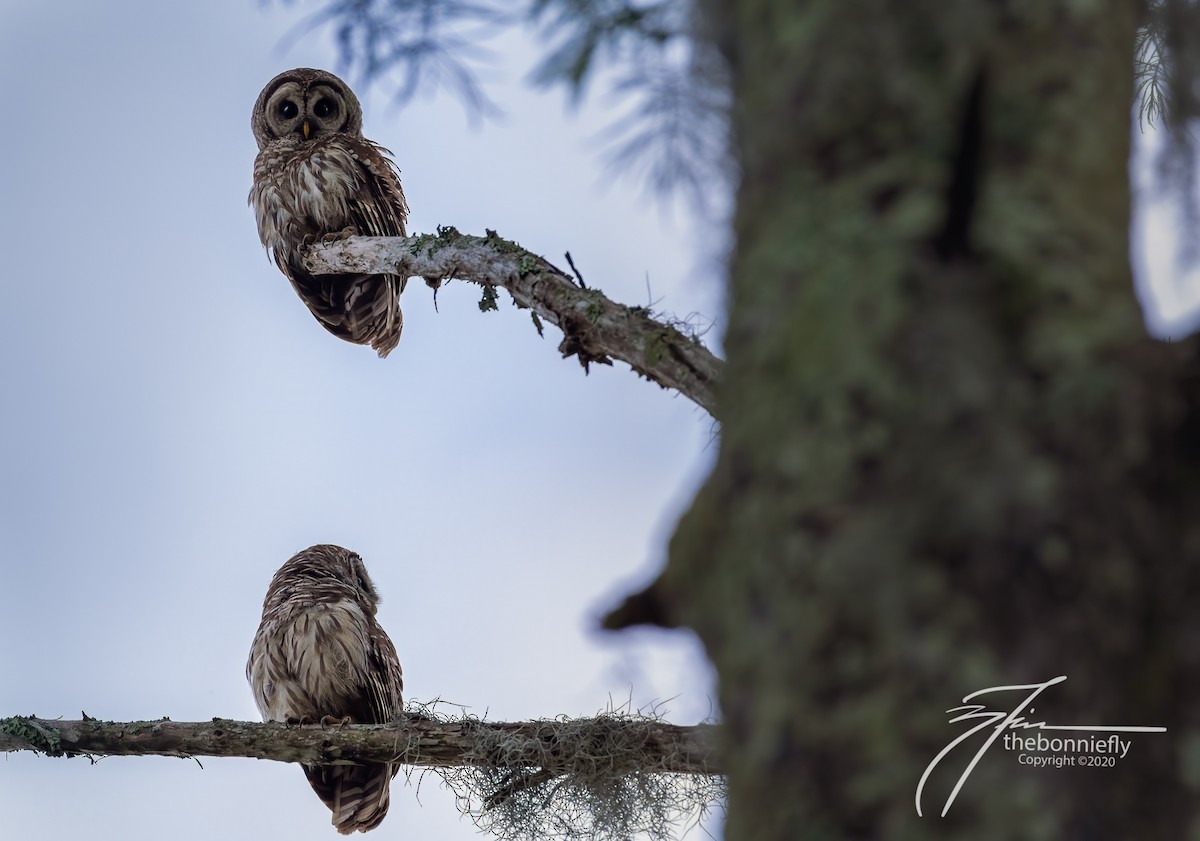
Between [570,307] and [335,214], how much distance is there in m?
2.19

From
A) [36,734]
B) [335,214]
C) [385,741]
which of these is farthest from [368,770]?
[335,214]

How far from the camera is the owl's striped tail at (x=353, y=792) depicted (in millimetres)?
3885

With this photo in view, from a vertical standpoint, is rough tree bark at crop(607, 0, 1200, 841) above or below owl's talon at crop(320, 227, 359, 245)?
below

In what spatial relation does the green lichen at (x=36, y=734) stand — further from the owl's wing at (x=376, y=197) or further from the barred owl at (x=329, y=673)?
the owl's wing at (x=376, y=197)

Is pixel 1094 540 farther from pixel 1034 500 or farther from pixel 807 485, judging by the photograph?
pixel 807 485

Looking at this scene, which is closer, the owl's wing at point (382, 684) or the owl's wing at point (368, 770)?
the owl's wing at point (368, 770)

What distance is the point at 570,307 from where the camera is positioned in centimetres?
267

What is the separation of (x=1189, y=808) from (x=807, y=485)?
0.40 m

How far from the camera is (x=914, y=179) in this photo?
1005 millimetres

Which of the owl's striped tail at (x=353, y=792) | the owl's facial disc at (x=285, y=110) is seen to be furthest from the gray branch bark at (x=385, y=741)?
the owl's facial disc at (x=285, y=110)

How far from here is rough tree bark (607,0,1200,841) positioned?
858 millimetres

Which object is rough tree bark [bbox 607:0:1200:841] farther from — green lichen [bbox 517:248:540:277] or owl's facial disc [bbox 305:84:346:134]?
owl's facial disc [bbox 305:84:346:134]

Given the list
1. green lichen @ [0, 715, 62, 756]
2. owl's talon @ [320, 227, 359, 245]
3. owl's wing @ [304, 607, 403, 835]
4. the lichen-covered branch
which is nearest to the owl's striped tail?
owl's wing @ [304, 607, 403, 835]

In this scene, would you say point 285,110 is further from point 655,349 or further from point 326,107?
point 655,349
